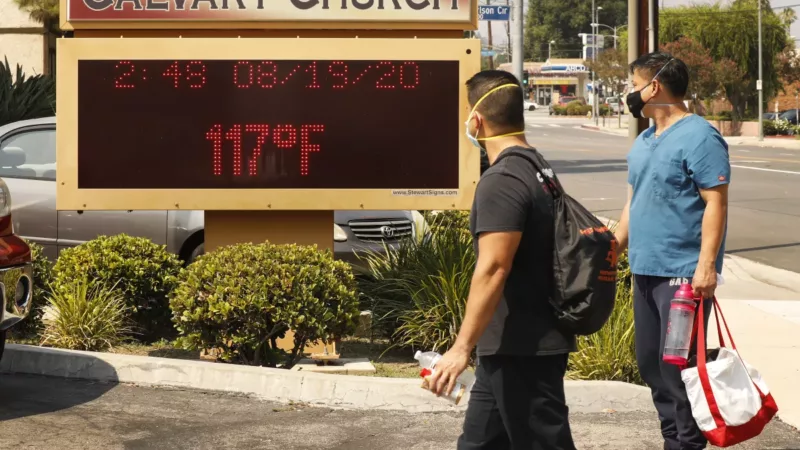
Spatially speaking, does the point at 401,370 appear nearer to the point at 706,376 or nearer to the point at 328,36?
the point at 328,36

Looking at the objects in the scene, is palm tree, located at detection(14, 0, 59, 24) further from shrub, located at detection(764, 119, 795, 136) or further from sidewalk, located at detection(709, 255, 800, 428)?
shrub, located at detection(764, 119, 795, 136)

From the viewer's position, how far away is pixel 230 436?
6.36m

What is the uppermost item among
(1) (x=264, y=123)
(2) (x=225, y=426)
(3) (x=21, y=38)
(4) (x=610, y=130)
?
(4) (x=610, y=130)

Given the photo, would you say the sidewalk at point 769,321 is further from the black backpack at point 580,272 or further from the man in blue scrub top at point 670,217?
the black backpack at point 580,272

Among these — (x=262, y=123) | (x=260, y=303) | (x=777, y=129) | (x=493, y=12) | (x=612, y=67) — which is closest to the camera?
(x=260, y=303)

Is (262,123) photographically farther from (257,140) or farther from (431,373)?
(431,373)

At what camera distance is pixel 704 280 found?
5012 millimetres

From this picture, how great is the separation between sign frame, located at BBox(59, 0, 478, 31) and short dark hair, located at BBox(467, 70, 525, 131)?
14.6 ft

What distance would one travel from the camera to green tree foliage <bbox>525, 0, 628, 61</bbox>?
553 ft

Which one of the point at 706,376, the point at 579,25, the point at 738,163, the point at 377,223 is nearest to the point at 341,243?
the point at 377,223

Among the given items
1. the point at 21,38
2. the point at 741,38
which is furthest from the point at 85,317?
the point at 741,38

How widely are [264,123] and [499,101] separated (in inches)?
167

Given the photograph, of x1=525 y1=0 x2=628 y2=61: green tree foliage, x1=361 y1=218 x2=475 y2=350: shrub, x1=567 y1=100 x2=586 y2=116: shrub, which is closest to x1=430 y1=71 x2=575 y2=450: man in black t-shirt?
x1=361 y1=218 x2=475 y2=350: shrub

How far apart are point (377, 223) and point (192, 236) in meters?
1.64
